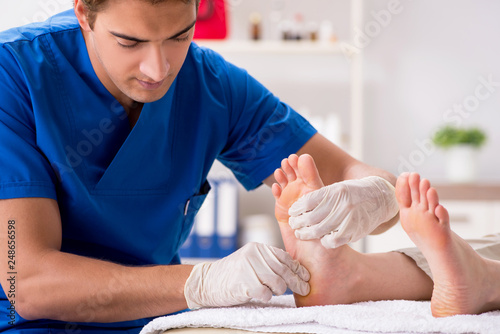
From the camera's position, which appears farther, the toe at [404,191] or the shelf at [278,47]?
the shelf at [278,47]

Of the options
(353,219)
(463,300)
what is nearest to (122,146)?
(353,219)

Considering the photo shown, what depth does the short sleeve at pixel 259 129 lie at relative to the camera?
4.56 feet

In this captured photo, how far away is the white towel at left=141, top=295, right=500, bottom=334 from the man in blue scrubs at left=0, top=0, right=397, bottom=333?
8 centimetres

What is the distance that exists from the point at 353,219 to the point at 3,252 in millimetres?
635

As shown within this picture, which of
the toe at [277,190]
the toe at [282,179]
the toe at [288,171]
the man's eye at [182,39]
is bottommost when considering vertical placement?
the toe at [277,190]

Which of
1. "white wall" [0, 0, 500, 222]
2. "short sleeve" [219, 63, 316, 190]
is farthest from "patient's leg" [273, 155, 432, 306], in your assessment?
"white wall" [0, 0, 500, 222]

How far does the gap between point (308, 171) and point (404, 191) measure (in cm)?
18

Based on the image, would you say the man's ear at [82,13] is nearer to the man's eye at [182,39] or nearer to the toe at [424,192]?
the man's eye at [182,39]

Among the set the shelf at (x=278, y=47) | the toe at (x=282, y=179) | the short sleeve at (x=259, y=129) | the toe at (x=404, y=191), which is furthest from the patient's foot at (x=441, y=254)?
the shelf at (x=278, y=47)

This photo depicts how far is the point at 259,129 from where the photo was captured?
140 cm

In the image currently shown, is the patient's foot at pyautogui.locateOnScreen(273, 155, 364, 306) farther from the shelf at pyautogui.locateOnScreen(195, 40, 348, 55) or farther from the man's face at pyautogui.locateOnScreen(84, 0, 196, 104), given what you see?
the shelf at pyautogui.locateOnScreen(195, 40, 348, 55)

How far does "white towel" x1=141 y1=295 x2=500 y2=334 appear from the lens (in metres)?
0.81

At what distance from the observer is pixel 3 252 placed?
96 centimetres

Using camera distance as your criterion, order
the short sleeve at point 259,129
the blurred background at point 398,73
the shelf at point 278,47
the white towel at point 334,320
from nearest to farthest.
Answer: the white towel at point 334,320 < the short sleeve at point 259,129 < the shelf at point 278,47 < the blurred background at point 398,73
